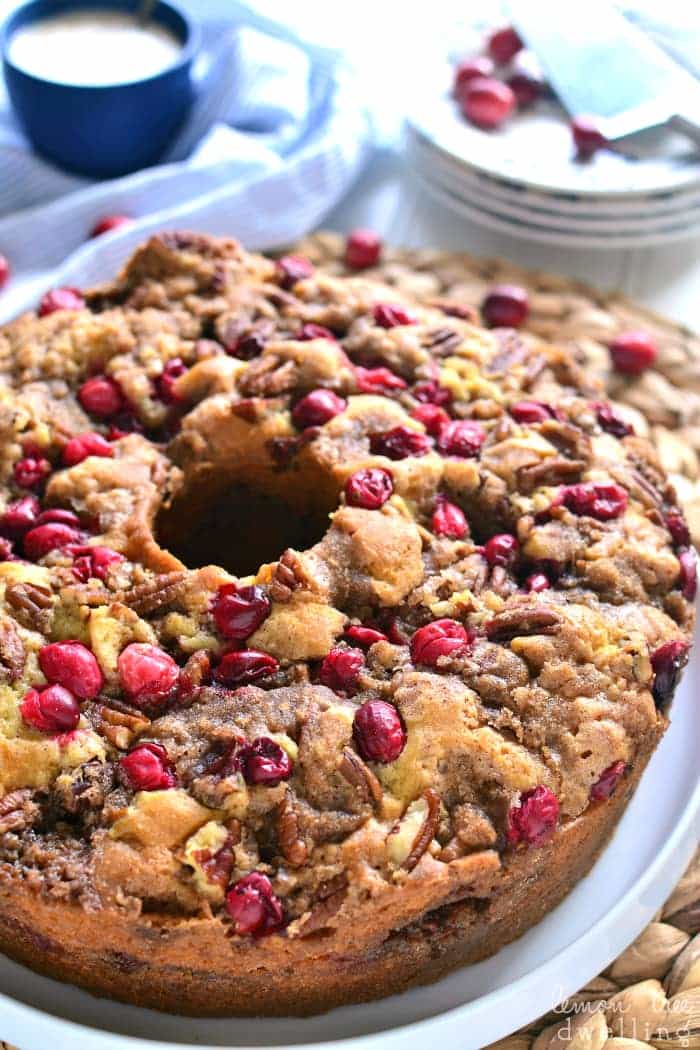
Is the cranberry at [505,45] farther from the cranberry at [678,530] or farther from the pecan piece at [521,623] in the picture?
the pecan piece at [521,623]

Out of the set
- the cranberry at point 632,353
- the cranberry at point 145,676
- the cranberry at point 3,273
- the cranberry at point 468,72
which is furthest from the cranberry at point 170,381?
the cranberry at point 468,72

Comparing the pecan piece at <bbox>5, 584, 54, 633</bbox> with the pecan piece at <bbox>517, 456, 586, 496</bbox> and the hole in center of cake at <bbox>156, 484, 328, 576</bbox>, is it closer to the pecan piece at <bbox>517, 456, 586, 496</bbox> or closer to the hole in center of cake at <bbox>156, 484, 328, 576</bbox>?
the hole in center of cake at <bbox>156, 484, 328, 576</bbox>

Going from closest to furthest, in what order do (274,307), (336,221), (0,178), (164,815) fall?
(164,815) → (274,307) → (0,178) → (336,221)

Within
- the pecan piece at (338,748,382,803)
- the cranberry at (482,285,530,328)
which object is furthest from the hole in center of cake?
the cranberry at (482,285,530,328)

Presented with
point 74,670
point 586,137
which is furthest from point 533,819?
point 586,137

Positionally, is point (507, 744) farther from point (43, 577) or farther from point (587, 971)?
point (43, 577)

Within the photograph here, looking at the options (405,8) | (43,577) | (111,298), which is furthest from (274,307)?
(405,8)

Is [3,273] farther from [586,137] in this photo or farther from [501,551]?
[501,551]
